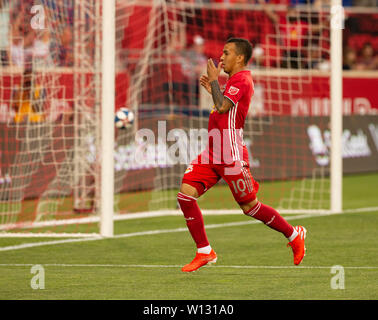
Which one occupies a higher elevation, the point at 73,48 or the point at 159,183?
the point at 73,48

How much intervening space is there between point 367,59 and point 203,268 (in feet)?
55.6

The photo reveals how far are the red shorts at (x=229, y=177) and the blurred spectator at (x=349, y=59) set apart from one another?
53.7 ft

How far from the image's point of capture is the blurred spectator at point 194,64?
60.8 feet

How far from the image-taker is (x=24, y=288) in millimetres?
6840

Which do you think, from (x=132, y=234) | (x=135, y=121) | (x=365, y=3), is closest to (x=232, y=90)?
(x=132, y=234)

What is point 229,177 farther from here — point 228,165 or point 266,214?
point 266,214

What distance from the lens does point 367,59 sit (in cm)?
2388

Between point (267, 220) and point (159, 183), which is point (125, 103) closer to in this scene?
point (159, 183)

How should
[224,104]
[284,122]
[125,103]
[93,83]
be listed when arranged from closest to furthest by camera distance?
1. [224,104]
2. [93,83]
3. [125,103]
4. [284,122]

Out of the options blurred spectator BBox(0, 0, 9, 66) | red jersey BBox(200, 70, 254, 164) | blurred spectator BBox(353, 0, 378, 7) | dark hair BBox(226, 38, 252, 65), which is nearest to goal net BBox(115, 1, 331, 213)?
blurred spectator BBox(0, 0, 9, 66)

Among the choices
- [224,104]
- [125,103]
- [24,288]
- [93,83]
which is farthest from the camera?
[125,103]

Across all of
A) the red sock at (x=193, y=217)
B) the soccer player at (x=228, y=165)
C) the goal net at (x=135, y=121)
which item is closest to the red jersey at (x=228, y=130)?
the soccer player at (x=228, y=165)

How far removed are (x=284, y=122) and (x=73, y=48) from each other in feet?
21.5

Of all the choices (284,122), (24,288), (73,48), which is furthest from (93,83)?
(284,122)
